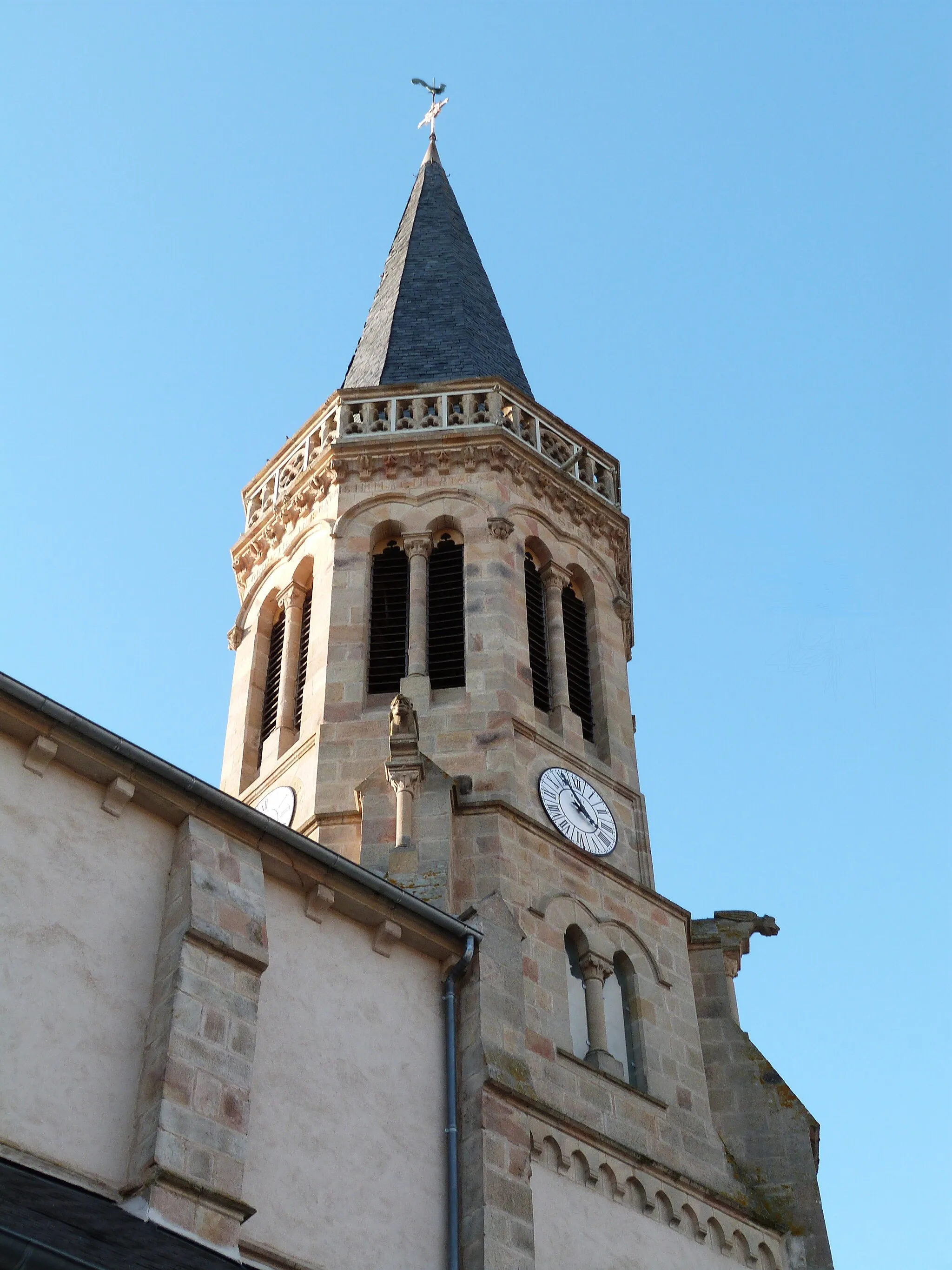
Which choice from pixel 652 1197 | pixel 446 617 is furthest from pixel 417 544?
pixel 652 1197

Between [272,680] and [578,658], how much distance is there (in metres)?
4.29

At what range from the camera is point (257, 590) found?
26.6 m

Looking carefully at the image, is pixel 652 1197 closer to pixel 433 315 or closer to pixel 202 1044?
pixel 202 1044

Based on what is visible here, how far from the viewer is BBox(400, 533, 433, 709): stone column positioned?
22734 millimetres

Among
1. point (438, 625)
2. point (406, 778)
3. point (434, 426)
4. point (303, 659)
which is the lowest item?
point (406, 778)

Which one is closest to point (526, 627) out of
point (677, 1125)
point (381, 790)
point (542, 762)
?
point (542, 762)

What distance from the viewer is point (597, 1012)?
64.8 feet

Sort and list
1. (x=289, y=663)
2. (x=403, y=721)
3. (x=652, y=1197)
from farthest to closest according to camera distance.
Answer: (x=289, y=663) < (x=403, y=721) < (x=652, y=1197)

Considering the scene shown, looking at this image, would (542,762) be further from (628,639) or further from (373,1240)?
(373,1240)

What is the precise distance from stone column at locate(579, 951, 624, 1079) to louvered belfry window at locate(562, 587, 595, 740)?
4.14 meters

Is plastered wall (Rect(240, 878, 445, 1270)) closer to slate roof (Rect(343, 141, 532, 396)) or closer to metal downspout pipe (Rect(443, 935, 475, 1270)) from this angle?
metal downspout pipe (Rect(443, 935, 475, 1270))

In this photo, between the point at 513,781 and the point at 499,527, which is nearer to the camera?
the point at 513,781

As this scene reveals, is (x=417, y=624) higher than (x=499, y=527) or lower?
lower

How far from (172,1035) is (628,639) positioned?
14020 millimetres
